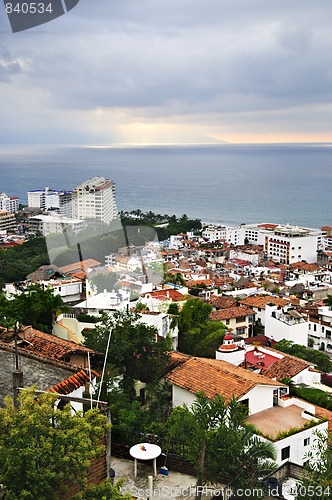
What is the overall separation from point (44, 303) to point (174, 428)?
4.51 metres

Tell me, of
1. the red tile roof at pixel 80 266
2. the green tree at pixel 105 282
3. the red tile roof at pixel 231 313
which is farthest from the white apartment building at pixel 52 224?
the red tile roof at pixel 231 313

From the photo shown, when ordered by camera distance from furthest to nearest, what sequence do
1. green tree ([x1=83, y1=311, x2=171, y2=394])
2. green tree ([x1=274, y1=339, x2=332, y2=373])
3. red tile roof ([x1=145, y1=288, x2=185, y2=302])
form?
red tile roof ([x1=145, y1=288, x2=185, y2=302])
green tree ([x1=274, y1=339, x2=332, y2=373])
green tree ([x1=83, y1=311, x2=171, y2=394])

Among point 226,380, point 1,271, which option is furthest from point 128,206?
point 226,380

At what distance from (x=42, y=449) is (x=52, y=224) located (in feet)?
94.7

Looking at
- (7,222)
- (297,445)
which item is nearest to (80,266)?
(297,445)

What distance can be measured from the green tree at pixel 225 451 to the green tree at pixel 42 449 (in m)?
0.68

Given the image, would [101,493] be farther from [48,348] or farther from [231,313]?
[231,313]

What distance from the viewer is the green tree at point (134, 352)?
15.9ft

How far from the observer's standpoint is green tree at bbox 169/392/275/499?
2.94 m

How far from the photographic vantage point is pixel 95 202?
111ft

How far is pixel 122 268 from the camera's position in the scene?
14641 millimetres

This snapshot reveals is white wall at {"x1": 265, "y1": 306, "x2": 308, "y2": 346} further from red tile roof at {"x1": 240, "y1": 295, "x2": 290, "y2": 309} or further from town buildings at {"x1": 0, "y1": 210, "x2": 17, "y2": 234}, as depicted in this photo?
town buildings at {"x1": 0, "y1": 210, "x2": 17, "y2": 234}

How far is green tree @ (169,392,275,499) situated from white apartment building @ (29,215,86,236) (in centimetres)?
2406

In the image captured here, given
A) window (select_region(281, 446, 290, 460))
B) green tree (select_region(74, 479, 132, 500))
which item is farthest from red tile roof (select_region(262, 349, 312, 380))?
green tree (select_region(74, 479, 132, 500))
